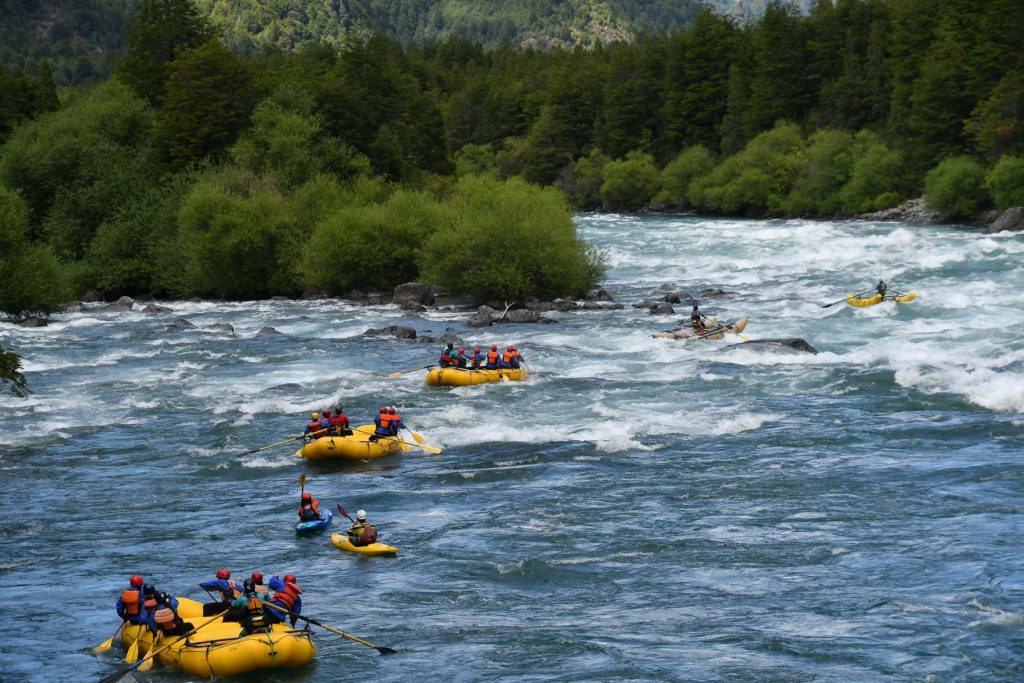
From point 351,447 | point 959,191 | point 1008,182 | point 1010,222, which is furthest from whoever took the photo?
point 959,191

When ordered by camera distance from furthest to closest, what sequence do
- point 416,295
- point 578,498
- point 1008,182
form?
point 1008,182
point 416,295
point 578,498

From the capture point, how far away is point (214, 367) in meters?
38.6

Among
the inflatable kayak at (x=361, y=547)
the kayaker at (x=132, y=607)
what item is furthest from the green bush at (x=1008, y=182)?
the kayaker at (x=132, y=607)

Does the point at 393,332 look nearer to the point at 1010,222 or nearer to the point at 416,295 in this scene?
the point at 416,295

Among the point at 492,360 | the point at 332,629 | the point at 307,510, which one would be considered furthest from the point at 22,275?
the point at 332,629

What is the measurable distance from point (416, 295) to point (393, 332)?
28.8 feet

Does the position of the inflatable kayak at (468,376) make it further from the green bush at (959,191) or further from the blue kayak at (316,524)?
the green bush at (959,191)

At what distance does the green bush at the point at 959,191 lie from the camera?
234 ft

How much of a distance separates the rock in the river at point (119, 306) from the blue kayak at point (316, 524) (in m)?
32.6

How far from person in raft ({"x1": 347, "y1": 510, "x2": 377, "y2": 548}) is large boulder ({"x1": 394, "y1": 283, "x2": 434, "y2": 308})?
97.7ft

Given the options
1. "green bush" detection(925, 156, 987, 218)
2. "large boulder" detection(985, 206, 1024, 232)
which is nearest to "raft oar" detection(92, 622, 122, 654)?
"large boulder" detection(985, 206, 1024, 232)

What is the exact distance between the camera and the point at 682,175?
9975 cm

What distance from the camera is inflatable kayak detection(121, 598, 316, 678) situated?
57.4 ft

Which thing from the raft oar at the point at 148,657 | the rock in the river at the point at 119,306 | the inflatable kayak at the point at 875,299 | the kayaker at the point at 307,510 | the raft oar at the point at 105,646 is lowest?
the raft oar at the point at 105,646
